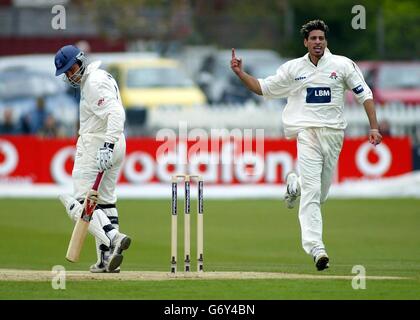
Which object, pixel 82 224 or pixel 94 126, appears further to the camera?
pixel 94 126

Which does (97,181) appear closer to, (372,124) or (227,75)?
(372,124)

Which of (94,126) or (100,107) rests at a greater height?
(100,107)

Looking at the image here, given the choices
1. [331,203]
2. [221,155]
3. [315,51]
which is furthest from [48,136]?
[315,51]

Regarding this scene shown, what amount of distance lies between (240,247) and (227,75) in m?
16.8

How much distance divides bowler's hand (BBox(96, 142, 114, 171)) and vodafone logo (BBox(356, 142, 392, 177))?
44.8 feet

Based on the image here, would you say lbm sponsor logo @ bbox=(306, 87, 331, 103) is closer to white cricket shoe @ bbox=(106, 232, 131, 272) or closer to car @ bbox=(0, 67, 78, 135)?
white cricket shoe @ bbox=(106, 232, 131, 272)

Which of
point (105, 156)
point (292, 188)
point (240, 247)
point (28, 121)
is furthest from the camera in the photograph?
point (28, 121)

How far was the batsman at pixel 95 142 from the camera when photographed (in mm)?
12859

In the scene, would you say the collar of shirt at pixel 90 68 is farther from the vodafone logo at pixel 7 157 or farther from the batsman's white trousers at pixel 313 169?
the vodafone logo at pixel 7 157

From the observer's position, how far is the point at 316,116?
516 inches

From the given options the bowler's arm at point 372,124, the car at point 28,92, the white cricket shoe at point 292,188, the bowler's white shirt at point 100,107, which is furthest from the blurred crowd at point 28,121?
the bowler's arm at point 372,124

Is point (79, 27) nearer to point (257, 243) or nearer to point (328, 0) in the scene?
point (328, 0)

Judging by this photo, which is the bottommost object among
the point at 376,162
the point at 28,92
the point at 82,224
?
the point at 82,224

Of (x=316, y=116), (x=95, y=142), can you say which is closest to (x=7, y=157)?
(x=95, y=142)
